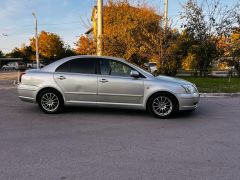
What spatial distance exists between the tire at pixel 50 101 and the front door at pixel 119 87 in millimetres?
1123

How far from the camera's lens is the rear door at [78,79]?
769cm

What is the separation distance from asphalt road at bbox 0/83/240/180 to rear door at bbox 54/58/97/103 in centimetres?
50

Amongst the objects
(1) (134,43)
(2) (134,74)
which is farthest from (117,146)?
(1) (134,43)

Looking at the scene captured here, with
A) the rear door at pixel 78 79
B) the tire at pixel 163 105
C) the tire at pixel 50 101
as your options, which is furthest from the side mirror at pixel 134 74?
the tire at pixel 50 101

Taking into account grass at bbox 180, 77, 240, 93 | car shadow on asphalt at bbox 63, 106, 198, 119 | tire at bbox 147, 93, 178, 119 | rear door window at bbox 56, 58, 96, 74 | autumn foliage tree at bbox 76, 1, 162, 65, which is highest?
autumn foliage tree at bbox 76, 1, 162, 65

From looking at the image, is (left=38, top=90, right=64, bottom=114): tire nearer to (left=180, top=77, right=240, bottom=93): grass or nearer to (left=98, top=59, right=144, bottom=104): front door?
(left=98, top=59, right=144, bottom=104): front door

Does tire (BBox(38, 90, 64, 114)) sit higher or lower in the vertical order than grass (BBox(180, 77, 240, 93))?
lower

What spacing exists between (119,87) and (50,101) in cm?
191

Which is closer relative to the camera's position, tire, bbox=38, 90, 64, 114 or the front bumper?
the front bumper

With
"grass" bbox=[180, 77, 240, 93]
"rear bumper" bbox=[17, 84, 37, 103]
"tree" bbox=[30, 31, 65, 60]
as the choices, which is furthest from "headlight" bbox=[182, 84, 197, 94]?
"tree" bbox=[30, 31, 65, 60]

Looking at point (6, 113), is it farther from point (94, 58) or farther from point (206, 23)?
point (206, 23)

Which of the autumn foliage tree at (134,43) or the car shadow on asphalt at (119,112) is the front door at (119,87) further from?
the autumn foliage tree at (134,43)

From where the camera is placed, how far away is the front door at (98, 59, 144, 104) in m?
7.52

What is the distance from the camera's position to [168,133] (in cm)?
606
